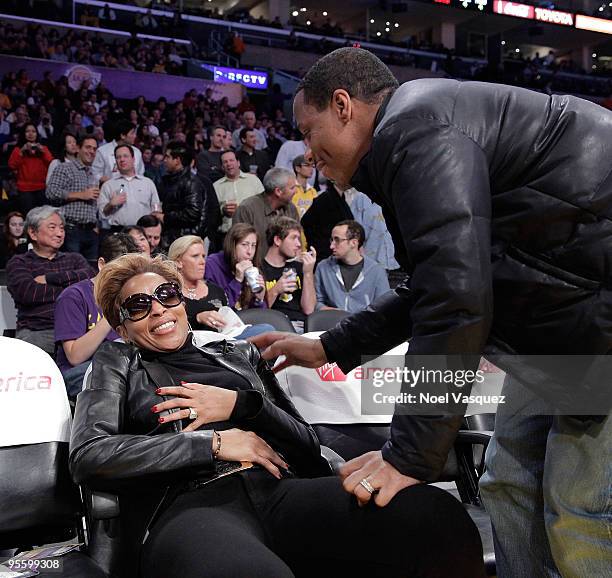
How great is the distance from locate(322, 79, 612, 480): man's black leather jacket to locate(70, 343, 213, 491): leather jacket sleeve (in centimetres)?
70

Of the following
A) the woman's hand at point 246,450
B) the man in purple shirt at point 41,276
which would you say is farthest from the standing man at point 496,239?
the man in purple shirt at point 41,276

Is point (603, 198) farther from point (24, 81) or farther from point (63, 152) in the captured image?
point (24, 81)

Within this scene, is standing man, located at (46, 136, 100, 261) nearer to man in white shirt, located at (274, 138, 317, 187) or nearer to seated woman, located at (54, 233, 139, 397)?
man in white shirt, located at (274, 138, 317, 187)

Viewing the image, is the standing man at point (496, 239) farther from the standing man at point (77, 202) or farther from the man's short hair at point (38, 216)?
the standing man at point (77, 202)

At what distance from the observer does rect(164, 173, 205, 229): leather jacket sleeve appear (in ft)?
21.5

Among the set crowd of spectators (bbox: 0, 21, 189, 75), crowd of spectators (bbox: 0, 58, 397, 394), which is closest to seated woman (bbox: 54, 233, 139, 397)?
crowd of spectators (bbox: 0, 58, 397, 394)

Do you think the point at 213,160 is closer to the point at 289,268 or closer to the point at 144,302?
the point at 289,268

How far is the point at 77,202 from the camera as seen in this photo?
6805 mm

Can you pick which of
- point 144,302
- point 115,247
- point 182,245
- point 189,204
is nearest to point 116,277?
point 144,302

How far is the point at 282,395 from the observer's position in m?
2.64

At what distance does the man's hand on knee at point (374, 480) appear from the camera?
1.60m

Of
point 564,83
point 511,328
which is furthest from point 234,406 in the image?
point 564,83

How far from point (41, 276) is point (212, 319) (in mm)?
1510

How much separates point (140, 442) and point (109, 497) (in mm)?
200
